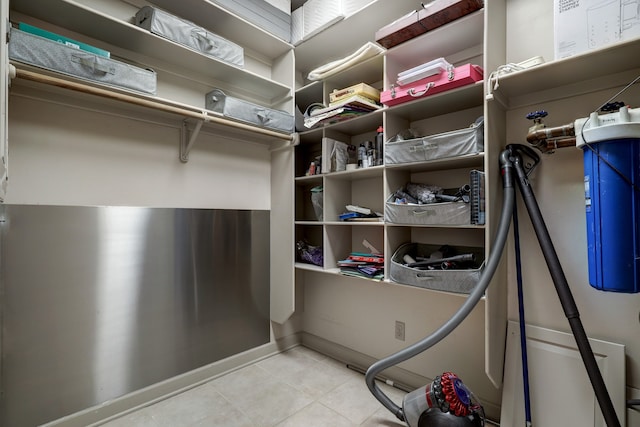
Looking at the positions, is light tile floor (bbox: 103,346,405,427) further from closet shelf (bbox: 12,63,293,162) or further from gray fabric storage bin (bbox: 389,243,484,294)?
closet shelf (bbox: 12,63,293,162)

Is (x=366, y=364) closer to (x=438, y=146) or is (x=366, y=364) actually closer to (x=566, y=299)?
(x=566, y=299)

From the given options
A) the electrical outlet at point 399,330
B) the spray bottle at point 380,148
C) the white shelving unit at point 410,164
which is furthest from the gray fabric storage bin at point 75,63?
the electrical outlet at point 399,330

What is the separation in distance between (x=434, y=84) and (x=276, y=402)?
197cm

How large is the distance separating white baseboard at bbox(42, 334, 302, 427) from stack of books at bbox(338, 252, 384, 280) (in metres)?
0.98

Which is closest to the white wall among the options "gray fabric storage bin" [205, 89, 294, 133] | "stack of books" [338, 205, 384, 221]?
"gray fabric storage bin" [205, 89, 294, 133]

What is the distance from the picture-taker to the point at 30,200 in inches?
55.7

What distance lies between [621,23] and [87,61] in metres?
2.13

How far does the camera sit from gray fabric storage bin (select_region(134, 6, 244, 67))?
5.03ft

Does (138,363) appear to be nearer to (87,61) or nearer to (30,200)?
(30,200)

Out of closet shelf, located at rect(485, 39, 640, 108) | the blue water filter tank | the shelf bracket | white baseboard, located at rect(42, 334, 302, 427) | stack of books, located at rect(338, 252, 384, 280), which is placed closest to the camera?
the blue water filter tank

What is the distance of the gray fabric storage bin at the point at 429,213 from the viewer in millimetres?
1388

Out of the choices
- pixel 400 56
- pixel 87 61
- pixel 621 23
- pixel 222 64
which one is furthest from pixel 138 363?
pixel 621 23

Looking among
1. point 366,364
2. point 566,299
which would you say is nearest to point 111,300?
point 366,364

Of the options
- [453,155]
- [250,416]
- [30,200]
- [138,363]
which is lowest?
[250,416]
